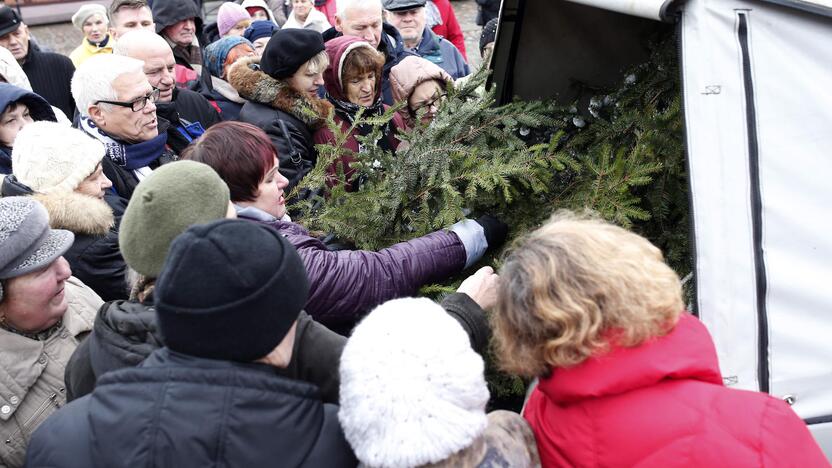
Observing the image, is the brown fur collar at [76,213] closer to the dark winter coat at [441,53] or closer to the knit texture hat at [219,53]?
the knit texture hat at [219,53]

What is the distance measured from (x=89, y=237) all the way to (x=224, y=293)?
164 centimetres

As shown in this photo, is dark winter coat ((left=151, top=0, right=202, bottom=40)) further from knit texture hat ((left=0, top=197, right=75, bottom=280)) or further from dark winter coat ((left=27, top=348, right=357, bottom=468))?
dark winter coat ((left=27, top=348, right=357, bottom=468))

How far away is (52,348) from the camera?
7.82ft

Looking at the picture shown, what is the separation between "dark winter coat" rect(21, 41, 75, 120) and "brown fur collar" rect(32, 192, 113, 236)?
3039 mm

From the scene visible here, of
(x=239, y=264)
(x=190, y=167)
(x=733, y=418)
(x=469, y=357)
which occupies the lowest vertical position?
(x=733, y=418)

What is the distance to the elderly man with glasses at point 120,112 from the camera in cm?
348

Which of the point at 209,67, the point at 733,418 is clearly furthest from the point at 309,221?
the point at 209,67

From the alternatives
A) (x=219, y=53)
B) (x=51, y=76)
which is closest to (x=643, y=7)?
(x=219, y=53)

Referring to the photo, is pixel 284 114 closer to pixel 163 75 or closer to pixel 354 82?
pixel 354 82

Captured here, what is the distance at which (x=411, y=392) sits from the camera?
1.43 m

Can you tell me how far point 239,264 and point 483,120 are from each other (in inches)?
69.1

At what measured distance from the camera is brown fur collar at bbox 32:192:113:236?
2.74m

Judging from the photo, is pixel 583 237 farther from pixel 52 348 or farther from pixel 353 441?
pixel 52 348

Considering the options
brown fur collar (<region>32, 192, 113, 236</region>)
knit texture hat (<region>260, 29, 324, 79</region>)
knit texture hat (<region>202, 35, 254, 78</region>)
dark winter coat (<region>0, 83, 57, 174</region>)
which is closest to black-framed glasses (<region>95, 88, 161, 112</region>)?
dark winter coat (<region>0, 83, 57, 174</region>)
